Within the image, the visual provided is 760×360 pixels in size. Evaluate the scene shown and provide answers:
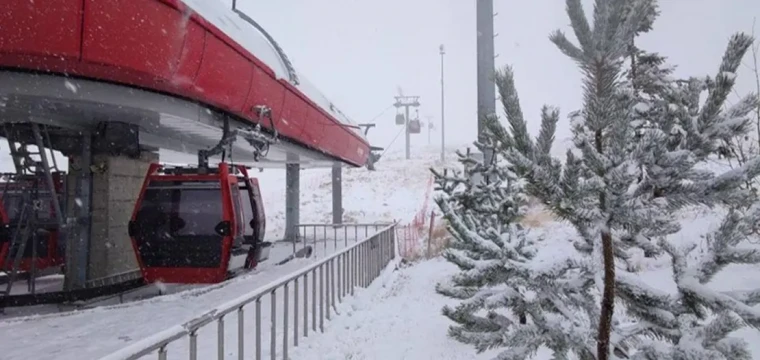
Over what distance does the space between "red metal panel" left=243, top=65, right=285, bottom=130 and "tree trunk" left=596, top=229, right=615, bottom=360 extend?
25.1ft

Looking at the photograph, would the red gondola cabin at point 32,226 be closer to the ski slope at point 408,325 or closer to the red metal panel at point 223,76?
the red metal panel at point 223,76

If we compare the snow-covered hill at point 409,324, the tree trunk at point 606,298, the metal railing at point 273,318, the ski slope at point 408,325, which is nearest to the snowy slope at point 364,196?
the metal railing at point 273,318

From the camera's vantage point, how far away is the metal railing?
3633 mm

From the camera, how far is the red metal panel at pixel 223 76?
295 inches

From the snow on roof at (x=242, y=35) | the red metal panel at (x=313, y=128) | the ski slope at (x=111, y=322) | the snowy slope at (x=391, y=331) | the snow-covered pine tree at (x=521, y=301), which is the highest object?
the snow on roof at (x=242, y=35)

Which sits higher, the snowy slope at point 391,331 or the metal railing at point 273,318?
the metal railing at point 273,318

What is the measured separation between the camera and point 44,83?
6840 millimetres

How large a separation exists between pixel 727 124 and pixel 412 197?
44.0m

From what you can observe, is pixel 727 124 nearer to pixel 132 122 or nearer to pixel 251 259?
pixel 251 259

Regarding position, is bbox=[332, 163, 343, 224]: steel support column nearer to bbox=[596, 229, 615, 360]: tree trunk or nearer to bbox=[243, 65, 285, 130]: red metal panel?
bbox=[243, 65, 285, 130]: red metal panel

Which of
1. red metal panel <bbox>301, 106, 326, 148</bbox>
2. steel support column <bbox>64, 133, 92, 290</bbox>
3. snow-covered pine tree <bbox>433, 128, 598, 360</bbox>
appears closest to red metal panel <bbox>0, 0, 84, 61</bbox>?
steel support column <bbox>64, 133, 92, 290</bbox>

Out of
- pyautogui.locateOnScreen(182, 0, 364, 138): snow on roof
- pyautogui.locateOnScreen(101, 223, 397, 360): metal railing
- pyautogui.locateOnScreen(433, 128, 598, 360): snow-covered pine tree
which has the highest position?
pyautogui.locateOnScreen(182, 0, 364, 138): snow on roof

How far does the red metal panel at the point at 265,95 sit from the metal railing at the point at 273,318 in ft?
8.98

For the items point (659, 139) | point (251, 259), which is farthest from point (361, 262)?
point (659, 139)
